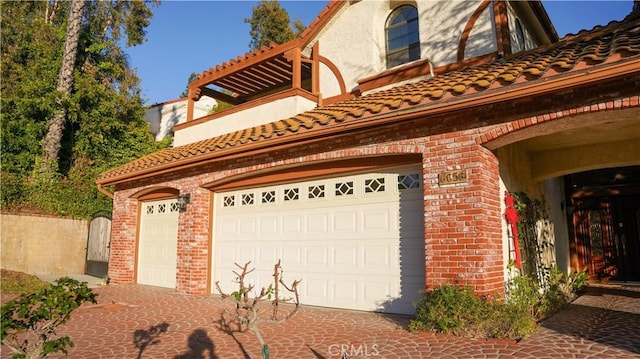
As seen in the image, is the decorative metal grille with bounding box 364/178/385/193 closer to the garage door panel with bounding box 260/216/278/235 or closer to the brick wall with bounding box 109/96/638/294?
the brick wall with bounding box 109/96/638/294

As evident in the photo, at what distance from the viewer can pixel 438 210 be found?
19.1ft

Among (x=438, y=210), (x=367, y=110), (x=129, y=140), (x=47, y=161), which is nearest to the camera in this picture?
(x=438, y=210)

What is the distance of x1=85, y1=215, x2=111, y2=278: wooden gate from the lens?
12.8 m

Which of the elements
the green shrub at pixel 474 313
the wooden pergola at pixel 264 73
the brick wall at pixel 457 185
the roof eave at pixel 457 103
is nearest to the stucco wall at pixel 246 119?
the wooden pergola at pixel 264 73

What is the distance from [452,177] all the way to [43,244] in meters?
12.8

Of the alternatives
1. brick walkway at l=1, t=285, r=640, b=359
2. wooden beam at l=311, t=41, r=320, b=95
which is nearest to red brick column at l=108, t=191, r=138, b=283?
brick walkway at l=1, t=285, r=640, b=359

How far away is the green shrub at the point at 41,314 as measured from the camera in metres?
2.91

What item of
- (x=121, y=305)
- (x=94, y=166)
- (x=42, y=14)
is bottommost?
(x=121, y=305)

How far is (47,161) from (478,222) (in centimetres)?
1596

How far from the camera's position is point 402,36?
988cm

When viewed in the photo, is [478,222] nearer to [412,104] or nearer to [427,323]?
[427,323]

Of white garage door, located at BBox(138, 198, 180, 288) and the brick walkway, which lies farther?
white garage door, located at BBox(138, 198, 180, 288)

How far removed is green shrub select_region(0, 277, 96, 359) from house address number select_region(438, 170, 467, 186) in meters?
4.44

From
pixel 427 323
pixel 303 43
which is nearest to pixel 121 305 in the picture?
pixel 427 323
